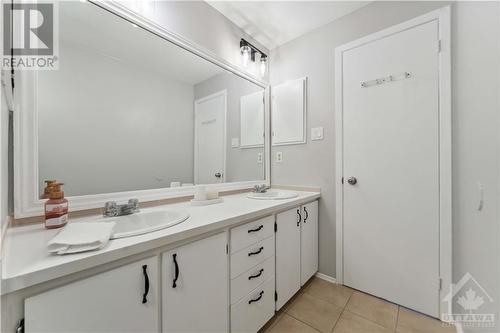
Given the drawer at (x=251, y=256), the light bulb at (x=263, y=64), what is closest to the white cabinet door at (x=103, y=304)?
the drawer at (x=251, y=256)

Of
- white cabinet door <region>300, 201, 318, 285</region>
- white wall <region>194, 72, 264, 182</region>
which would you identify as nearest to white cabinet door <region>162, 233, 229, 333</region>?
white cabinet door <region>300, 201, 318, 285</region>

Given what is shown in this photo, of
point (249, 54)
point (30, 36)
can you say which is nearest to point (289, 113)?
point (249, 54)

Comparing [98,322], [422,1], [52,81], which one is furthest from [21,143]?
[422,1]

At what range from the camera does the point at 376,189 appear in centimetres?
156

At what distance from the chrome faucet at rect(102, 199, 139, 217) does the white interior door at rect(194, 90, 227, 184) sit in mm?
555

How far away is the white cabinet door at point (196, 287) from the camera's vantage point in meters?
0.79

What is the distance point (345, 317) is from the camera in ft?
4.50

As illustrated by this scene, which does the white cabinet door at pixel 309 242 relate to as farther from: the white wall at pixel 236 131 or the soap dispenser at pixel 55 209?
the soap dispenser at pixel 55 209

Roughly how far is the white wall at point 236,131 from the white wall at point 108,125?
41 centimetres

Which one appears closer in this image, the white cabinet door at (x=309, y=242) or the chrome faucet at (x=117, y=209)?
the chrome faucet at (x=117, y=209)

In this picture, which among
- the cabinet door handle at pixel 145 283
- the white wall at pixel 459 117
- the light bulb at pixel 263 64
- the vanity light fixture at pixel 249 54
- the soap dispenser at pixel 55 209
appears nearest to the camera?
the cabinet door handle at pixel 145 283

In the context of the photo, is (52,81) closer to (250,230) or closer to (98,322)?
(98,322)

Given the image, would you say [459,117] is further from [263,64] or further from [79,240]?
[79,240]

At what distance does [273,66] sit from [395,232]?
198cm
